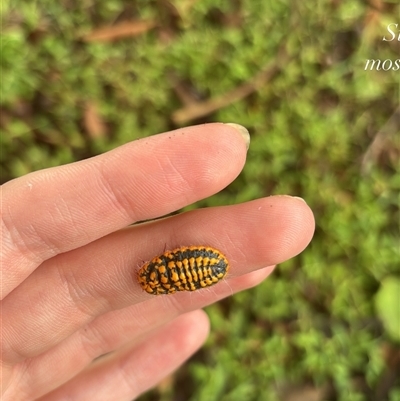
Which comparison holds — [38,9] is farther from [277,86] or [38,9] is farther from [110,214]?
[110,214]

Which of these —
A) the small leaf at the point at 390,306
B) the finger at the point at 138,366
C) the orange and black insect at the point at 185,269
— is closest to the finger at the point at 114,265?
the orange and black insect at the point at 185,269

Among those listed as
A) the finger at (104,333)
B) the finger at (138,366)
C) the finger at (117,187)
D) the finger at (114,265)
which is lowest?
the finger at (138,366)

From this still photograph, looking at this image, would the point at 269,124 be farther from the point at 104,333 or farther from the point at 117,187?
the point at 104,333

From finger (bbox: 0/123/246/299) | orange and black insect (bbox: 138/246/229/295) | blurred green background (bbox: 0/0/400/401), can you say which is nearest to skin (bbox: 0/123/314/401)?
finger (bbox: 0/123/246/299)

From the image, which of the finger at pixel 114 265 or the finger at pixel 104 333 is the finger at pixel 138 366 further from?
the finger at pixel 114 265

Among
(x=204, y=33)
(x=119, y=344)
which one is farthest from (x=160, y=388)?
(x=204, y=33)

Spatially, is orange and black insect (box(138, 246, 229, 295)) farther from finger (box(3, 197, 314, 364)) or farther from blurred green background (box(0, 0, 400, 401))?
blurred green background (box(0, 0, 400, 401))
